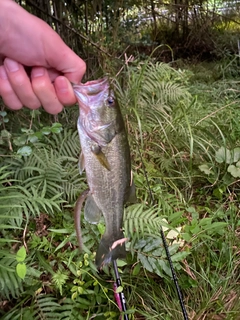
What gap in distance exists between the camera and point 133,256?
231 cm

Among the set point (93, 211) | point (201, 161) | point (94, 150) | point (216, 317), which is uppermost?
point (94, 150)

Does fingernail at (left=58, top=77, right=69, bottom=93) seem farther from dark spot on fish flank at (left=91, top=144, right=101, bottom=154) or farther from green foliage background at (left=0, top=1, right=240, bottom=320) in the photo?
green foliage background at (left=0, top=1, right=240, bottom=320)

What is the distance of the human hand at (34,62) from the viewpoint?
4.28 feet

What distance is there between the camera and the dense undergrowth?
213 cm

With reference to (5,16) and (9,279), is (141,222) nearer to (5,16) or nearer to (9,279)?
(9,279)

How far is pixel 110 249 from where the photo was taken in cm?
157

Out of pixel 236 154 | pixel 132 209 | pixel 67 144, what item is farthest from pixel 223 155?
pixel 67 144

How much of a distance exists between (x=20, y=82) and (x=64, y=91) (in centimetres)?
18

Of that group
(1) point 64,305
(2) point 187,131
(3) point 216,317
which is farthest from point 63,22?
(3) point 216,317

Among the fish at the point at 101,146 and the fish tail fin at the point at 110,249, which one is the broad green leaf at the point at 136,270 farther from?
the fish at the point at 101,146

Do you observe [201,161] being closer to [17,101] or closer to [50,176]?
[50,176]

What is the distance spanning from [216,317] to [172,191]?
106 cm

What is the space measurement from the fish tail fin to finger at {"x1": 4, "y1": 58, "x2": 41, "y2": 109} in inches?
24.1

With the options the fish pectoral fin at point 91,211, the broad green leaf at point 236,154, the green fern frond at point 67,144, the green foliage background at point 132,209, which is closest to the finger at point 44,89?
the fish pectoral fin at point 91,211
